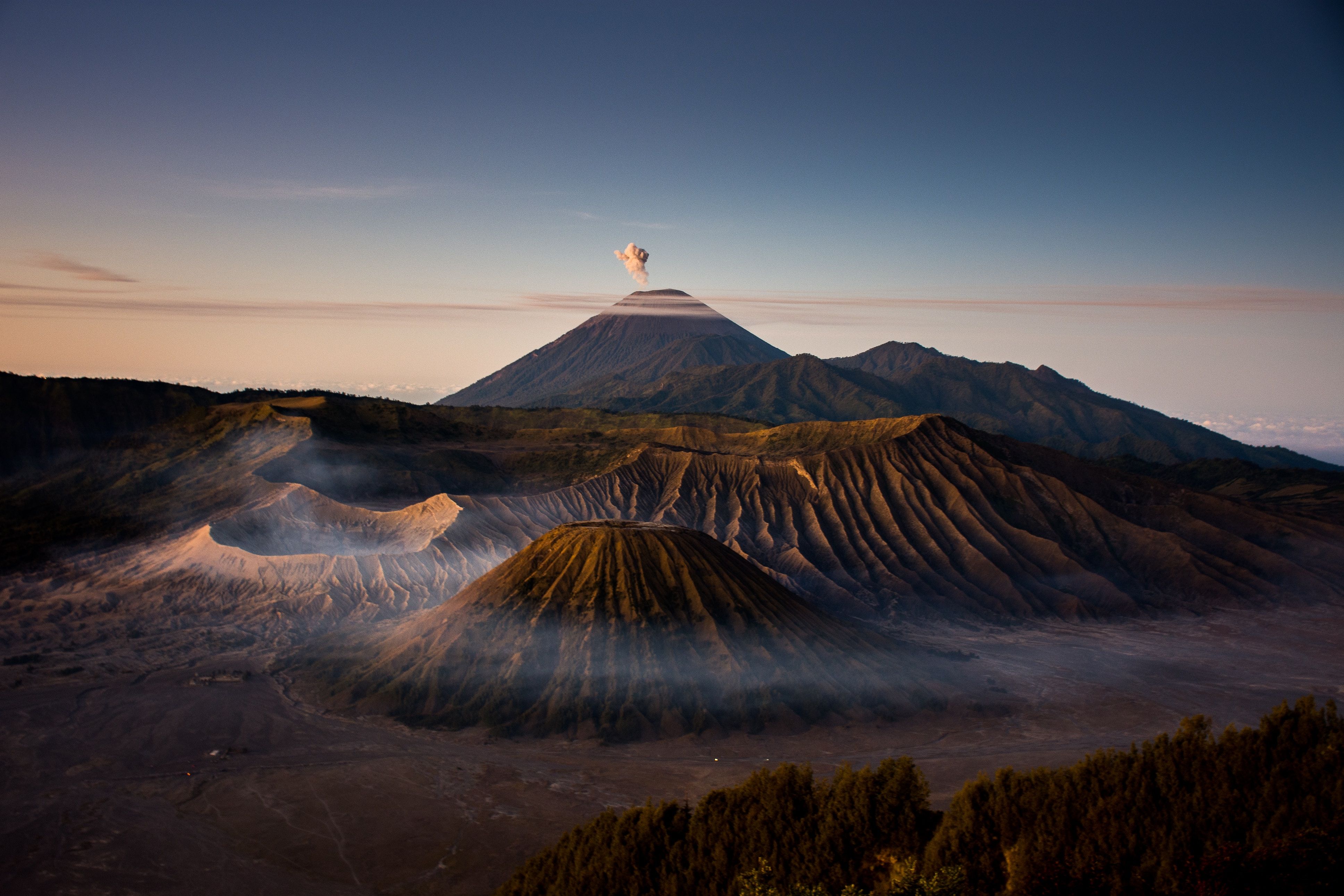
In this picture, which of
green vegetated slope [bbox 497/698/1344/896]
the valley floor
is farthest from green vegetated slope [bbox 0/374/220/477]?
green vegetated slope [bbox 497/698/1344/896]

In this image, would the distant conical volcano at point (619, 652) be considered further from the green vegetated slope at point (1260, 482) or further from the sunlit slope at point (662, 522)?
the green vegetated slope at point (1260, 482)

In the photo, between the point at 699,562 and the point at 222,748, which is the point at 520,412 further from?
the point at 222,748

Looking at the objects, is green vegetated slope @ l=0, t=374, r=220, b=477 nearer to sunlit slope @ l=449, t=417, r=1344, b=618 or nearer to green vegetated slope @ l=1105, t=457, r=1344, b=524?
sunlit slope @ l=449, t=417, r=1344, b=618

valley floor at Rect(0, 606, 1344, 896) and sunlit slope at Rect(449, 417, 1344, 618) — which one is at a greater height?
sunlit slope at Rect(449, 417, 1344, 618)

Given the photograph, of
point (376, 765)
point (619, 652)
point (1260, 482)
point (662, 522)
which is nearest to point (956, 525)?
point (662, 522)

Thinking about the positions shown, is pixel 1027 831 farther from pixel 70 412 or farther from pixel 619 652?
pixel 70 412

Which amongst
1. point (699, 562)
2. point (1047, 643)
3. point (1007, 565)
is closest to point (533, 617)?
point (699, 562)

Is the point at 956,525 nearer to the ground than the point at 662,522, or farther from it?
farther from it
